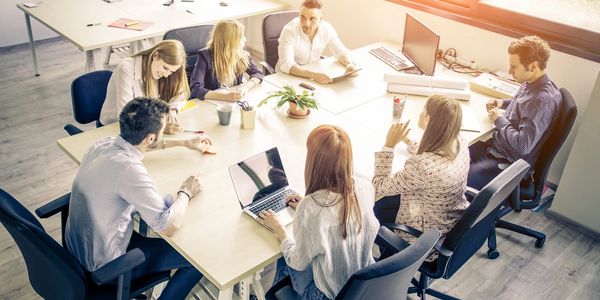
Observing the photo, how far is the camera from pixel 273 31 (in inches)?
166

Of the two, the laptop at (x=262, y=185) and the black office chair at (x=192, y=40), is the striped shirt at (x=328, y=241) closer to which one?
the laptop at (x=262, y=185)

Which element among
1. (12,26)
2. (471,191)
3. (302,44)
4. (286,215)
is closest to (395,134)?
(471,191)

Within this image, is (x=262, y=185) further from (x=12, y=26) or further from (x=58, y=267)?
(x=12, y=26)

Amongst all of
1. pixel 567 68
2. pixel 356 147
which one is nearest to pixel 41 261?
pixel 356 147

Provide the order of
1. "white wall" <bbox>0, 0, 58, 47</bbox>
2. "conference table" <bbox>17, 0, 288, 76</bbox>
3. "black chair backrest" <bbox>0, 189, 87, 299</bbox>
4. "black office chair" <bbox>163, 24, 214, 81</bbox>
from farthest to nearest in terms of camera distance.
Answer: "white wall" <bbox>0, 0, 58, 47</bbox> → "conference table" <bbox>17, 0, 288, 76</bbox> → "black office chair" <bbox>163, 24, 214, 81</bbox> → "black chair backrest" <bbox>0, 189, 87, 299</bbox>

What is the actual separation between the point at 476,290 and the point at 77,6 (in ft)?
12.8

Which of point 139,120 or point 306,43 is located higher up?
point 139,120

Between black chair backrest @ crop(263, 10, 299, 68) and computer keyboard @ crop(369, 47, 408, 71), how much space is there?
0.73 meters

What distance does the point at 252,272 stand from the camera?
2.02 meters

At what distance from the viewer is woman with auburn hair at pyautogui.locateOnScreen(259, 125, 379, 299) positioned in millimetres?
1930

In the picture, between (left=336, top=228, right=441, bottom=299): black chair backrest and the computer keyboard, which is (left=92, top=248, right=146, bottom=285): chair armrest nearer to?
(left=336, top=228, right=441, bottom=299): black chair backrest

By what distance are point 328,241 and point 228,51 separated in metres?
1.86

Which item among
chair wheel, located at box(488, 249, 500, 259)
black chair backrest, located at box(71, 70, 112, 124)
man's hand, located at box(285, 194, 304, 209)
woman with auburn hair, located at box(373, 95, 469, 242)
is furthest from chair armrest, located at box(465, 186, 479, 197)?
black chair backrest, located at box(71, 70, 112, 124)

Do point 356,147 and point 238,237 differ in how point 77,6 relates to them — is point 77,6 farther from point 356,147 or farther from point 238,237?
point 238,237
